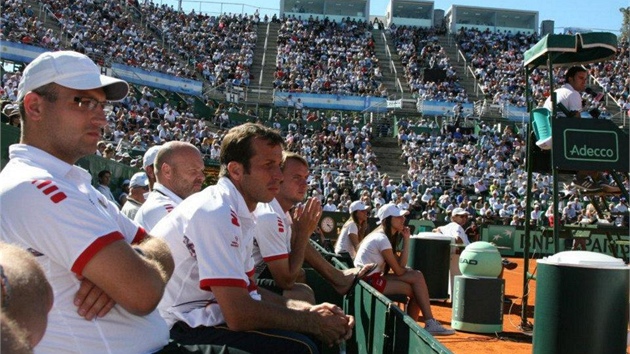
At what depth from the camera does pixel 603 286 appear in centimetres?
502

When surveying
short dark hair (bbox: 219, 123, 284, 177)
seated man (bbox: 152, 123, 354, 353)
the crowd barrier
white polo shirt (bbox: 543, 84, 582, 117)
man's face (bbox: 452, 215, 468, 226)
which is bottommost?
man's face (bbox: 452, 215, 468, 226)

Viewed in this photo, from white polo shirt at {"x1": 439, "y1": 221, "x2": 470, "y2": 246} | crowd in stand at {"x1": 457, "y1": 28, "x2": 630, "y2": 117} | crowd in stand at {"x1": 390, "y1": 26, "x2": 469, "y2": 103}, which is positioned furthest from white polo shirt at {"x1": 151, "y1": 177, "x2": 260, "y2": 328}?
crowd in stand at {"x1": 390, "y1": 26, "x2": 469, "y2": 103}

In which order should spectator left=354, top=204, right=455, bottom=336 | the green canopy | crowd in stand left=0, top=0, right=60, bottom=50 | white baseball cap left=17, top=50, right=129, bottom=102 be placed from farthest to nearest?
crowd in stand left=0, top=0, right=60, bottom=50, spectator left=354, top=204, right=455, bottom=336, the green canopy, white baseball cap left=17, top=50, right=129, bottom=102

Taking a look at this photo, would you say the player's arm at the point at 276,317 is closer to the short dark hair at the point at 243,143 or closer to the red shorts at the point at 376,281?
the short dark hair at the point at 243,143

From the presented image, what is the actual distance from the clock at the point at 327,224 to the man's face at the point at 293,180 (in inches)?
663

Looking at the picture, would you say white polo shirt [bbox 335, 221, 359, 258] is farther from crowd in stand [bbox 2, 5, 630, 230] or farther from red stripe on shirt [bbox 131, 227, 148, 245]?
A: red stripe on shirt [bbox 131, 227, 148, 245]

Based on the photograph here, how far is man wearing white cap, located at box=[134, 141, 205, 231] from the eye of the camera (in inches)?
204

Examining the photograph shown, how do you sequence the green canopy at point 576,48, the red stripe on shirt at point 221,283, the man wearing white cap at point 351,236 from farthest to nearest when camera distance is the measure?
the man wearing white cap at point 351,236
the green canopy at point 576,48
the red stripe on shirt at point 221,283

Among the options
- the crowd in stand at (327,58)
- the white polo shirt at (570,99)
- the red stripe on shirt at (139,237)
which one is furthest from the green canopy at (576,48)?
the crowd in stand at (327,58)

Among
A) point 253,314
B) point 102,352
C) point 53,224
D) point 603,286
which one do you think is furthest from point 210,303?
point 603,286

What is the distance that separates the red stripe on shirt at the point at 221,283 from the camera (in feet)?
10.1

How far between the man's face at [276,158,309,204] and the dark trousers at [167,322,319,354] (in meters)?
2.26

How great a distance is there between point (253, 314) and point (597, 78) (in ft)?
153

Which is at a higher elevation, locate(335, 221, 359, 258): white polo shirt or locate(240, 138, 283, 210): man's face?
locate(240, 138, 283, 210): man's face
